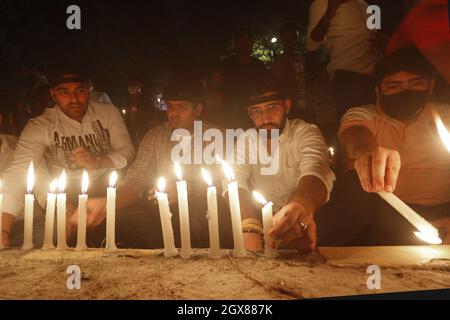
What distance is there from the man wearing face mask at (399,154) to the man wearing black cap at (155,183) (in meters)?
1.38

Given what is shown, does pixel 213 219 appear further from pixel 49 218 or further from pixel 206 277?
pixel 49 218

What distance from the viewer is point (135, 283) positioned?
86.5 inches

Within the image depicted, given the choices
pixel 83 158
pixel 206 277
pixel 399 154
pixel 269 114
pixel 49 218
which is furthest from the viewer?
pixel 83 158

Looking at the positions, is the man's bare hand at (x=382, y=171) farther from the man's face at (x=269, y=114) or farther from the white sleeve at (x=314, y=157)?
the man's face at (x=269, y=114)

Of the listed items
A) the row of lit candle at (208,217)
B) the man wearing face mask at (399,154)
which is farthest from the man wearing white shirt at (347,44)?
the row of lit candle at (208,217)

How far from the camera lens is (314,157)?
3725 mm

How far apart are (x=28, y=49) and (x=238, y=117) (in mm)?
11939

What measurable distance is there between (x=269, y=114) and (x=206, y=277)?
92.6 inches

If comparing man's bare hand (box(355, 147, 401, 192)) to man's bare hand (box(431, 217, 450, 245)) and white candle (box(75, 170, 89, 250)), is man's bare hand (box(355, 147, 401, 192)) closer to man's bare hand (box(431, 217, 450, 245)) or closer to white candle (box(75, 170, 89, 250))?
man's bare hand (box(431, 217, 450, 245))

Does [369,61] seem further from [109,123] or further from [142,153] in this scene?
[109,123]

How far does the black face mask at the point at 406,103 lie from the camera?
3883 millimetres

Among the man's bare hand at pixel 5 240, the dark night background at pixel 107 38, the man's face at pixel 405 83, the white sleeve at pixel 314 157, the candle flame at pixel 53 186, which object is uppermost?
the dark night background at pixel 107 38

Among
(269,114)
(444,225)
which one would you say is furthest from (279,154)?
(444,225)
